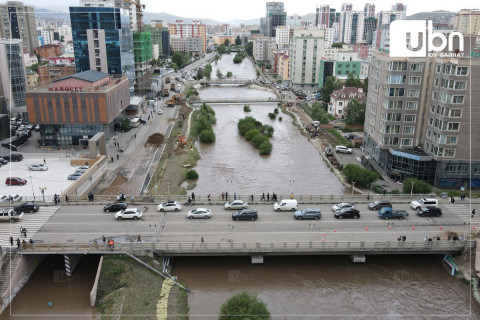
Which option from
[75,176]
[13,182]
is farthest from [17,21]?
[75,176]

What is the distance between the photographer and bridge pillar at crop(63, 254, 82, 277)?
1118 inches

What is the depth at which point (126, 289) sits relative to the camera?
85.2ft

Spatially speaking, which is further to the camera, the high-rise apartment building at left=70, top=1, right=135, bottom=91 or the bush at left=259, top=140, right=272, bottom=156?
the high-rise apartment building at left=70, top=1, right=135, bottom=91

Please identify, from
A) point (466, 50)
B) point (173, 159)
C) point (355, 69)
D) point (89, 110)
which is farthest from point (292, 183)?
point (355, 69)

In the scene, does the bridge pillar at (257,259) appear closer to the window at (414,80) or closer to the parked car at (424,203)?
the parked car at (424,203)

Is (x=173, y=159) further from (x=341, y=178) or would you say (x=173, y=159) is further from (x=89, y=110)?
(x=341, y=178)

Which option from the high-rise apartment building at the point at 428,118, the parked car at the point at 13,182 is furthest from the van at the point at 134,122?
the high-rise apartment building at the point at 428,118

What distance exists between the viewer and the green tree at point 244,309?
22.5m

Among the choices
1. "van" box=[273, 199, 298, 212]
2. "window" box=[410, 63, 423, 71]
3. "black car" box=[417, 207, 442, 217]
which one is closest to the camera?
"black car" box=[417, 207, 442, 217]

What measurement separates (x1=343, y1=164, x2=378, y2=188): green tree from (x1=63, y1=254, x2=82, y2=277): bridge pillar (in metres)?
30.1

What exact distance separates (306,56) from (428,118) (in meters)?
72.4

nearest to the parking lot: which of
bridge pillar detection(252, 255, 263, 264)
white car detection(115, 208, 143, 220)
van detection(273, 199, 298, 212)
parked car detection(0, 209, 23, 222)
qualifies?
parked car detection(0, 209, 23, 222)

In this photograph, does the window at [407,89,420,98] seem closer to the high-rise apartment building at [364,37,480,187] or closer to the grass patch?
the high-rise apartment building at [364,37,480,187]

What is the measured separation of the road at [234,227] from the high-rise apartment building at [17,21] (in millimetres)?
147928
